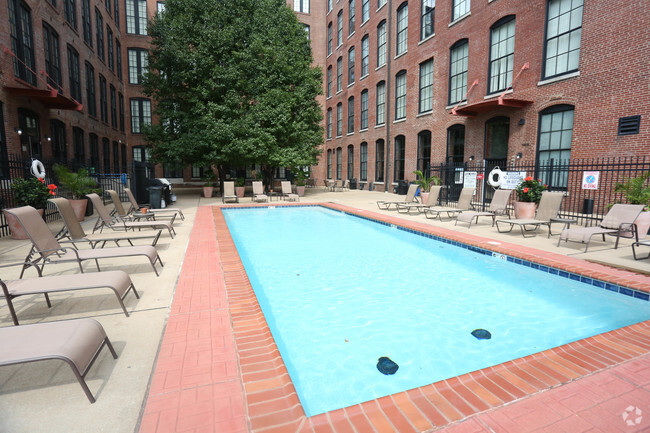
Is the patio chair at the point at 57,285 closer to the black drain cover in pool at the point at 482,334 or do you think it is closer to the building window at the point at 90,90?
the black drain cover in pool at the point at 482,334

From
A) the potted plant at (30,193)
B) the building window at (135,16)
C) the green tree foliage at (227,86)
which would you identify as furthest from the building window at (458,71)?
the building window at (135,16)

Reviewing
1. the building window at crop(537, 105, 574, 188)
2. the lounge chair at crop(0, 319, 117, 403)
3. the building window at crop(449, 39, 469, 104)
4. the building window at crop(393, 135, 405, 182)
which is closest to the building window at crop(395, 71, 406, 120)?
the building window at crop(393, 135, 405, 182)

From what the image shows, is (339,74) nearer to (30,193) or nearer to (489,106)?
(489,106)

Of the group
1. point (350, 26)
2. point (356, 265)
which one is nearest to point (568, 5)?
point (356, 265)

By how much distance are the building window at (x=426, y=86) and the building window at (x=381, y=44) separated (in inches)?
161

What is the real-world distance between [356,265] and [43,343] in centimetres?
438

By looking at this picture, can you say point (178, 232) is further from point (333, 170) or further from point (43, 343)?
point (333, 170)

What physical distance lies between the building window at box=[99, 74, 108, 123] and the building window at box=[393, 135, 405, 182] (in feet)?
55.2

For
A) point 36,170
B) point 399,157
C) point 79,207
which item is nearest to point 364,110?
point 399,157

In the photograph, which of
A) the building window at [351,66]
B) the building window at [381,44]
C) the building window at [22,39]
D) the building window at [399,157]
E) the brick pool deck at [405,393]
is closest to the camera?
the brick pool deck at [405,393]

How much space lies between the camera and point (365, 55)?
2302cm

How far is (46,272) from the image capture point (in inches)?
173

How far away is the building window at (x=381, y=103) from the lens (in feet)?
68.5

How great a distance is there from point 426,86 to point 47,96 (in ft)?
51.2
